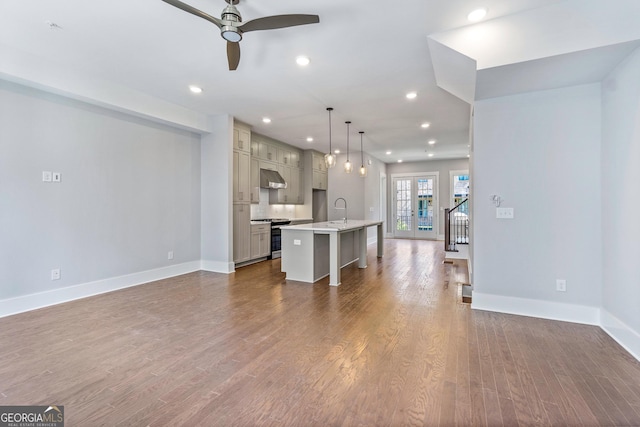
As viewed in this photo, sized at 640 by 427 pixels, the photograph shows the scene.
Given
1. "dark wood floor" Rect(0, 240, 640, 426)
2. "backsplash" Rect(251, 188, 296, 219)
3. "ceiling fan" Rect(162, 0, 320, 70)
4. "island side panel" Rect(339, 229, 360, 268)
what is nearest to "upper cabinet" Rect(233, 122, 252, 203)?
"backsplash" Rect(251, 188, 296, 219)

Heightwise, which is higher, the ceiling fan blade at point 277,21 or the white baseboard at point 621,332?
the ceiling fan blade at point 277,21

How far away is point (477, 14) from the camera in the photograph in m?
2.48

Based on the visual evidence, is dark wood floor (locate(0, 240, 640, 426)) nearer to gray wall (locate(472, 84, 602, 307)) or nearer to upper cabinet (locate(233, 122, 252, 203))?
gray wall (locate(472, 84, 602, 307))

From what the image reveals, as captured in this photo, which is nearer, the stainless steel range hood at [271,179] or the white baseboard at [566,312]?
the white baseboard at [566,312]

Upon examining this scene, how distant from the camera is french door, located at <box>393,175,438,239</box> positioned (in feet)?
34.0

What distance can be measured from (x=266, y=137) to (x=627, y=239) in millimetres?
6179

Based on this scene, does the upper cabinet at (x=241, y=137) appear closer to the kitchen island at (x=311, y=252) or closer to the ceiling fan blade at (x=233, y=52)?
the kitchen island at (x=311, y=252)

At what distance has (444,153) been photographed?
907 cm

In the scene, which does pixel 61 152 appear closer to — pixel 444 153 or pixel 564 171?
pixel 564 171

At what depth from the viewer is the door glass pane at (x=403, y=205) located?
10754 mm

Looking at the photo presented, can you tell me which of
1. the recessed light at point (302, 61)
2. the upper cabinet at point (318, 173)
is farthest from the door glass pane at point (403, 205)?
the recessed light at point (302, 61)

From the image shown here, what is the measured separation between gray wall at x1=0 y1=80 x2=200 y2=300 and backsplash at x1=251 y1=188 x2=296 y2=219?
1906mm

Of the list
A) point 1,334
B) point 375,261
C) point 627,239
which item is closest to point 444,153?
point 375,261

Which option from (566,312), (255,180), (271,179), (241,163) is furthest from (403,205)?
(566,312)
